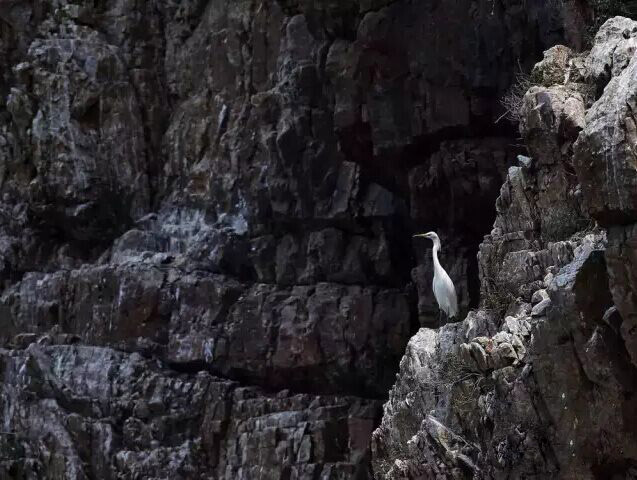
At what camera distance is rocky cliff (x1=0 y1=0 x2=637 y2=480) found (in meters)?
27.5

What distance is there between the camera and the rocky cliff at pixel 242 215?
90.3 feet

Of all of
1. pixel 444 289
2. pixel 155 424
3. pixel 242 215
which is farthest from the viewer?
pixel 242 215

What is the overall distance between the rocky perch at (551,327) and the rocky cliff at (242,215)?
0.26 meters

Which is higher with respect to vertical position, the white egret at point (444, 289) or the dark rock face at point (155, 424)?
the white egret at point (444, 289)

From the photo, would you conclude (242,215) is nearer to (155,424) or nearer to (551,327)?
(155,424)

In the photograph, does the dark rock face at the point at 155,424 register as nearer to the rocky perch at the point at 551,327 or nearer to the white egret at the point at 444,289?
the white egret at the point at 444,289

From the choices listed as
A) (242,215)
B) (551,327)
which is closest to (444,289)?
(551,327)

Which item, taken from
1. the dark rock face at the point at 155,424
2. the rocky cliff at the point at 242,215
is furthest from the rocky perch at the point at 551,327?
the dark rock face at the point at 155,424

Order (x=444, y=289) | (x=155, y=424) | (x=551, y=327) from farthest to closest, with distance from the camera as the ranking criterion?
(x=155, y=424)
(x=444, y=289)
(x=551, y=327)

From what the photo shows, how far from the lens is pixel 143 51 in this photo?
122 ft

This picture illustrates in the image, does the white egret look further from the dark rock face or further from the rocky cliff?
the dark rock face

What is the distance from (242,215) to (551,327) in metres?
20.3

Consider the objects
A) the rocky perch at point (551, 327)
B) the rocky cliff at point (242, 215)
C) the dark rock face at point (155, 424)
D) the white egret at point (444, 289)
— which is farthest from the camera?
the dark rock face at point (155, 424)

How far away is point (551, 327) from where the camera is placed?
13758mm
